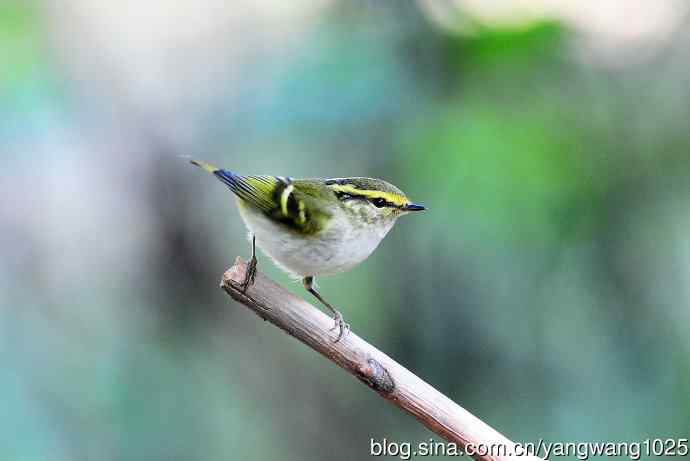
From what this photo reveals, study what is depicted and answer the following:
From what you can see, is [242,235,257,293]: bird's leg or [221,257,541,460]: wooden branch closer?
[221,257,541,460]: wooden branch

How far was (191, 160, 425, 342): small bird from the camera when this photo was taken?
5.72 ft

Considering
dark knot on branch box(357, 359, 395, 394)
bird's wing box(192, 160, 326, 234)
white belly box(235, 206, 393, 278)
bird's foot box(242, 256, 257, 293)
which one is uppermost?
bird's wing box(192, 160, 326, 234)

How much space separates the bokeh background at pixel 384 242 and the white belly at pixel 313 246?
113cm

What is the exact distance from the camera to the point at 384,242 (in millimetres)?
3062

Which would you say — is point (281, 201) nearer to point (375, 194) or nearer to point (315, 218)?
point (315, 218)

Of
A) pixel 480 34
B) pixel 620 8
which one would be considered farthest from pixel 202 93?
pixel 620 8

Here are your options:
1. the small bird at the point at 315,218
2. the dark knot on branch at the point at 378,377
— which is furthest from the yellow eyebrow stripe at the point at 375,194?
the dark knot on branch at the point at 378,377

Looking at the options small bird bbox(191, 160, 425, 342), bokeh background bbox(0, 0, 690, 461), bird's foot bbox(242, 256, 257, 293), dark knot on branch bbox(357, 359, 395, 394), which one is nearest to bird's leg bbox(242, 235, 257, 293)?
bird's foot bbox(242, 256, 257, 293)

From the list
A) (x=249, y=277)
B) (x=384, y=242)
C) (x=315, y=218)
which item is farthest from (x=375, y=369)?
(x=384, y=242)

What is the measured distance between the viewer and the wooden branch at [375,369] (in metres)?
1.43

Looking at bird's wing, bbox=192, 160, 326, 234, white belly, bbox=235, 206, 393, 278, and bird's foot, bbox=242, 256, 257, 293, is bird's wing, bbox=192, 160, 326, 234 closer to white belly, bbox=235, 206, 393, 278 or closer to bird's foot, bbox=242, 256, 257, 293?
white belly, bbox=235, 206, 393, 278

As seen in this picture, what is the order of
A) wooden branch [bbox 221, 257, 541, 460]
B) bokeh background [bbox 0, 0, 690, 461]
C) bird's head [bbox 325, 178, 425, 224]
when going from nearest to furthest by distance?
wooden branch [bbox 221, 257, 541, 460] → bird's head [bbox 325, 178, 425, 224] → bokeh background [bbox 0, 0, 690, 461]

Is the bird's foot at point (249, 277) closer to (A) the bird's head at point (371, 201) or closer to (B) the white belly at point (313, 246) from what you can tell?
(B) the white belly at point (313, 246)

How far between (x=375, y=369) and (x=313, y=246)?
14.2 inches
